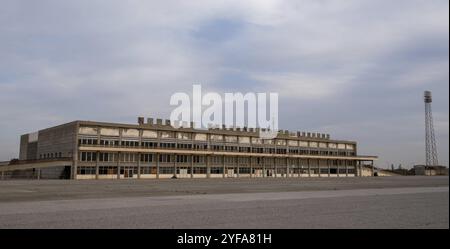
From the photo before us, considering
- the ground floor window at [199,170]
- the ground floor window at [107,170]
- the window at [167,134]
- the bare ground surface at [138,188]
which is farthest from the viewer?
the ground floor window at [199,170]

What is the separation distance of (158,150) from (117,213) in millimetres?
80445

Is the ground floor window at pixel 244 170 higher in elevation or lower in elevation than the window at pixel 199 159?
lower

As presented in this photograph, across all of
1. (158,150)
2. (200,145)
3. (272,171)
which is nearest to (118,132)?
(158,150)

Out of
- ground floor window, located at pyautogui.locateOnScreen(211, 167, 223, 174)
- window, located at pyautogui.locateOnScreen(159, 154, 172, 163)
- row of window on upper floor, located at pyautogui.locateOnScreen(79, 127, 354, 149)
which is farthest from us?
→ ground floor window, located at pyautogui.locateOnScreen(211, 167, 223, 174)

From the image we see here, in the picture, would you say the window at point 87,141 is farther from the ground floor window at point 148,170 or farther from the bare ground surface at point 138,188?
the bare ground surface at point 138,188

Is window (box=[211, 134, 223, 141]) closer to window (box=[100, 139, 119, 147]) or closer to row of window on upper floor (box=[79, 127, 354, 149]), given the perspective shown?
row of window on upper floor (box=[79, 127, 354, 149])

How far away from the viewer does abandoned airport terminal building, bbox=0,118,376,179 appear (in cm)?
8894

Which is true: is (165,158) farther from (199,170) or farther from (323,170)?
(323,170)

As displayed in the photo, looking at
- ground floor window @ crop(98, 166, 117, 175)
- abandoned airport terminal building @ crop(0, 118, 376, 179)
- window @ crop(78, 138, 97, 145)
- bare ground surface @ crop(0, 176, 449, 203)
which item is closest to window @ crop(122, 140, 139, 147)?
abandoned airport terminal building @ crop(0, 118, 376, 179)

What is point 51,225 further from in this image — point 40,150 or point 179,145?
point 40,150

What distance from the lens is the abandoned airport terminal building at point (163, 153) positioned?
292ft

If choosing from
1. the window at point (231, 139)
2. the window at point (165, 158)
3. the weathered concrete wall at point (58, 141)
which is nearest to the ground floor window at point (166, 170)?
the window at point (165, 158)

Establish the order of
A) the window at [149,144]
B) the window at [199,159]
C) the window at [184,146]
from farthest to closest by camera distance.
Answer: the window at [199,159] → the window at [184,146] → the window at [149,144]

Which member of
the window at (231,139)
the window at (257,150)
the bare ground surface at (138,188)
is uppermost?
the window at (231,139)
